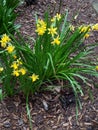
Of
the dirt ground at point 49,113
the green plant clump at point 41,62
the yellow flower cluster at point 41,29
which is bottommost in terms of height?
the dirt ground at point 49,113

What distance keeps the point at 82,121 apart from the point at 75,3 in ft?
7.27

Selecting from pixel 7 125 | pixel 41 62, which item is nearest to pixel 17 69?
pixel 41 62

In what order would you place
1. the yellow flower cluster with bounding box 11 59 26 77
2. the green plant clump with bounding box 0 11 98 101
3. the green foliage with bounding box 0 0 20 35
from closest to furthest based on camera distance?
the yellow flower cluster with bounding box 11 59 26 77, the green plant clump with bounding box 0 11 98 101, the green foliage with bounding box 0 0 20 35

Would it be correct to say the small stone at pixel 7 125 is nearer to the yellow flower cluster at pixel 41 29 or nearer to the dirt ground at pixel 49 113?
the dirt ground at pixel 49 113

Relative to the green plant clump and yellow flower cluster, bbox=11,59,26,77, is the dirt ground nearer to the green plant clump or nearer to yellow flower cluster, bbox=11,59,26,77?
the green plant clump

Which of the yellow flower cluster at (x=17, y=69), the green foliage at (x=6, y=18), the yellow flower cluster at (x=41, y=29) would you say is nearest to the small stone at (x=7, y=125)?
the yellow flower cluster at (x=17, y=69)

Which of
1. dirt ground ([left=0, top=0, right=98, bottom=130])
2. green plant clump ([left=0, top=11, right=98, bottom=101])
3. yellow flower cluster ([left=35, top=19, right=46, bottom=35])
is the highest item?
yellow flower cluster ([left=35, top=19, right=46, bottom=35])

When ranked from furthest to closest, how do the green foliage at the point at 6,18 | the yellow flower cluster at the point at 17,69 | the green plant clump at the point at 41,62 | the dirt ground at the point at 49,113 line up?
the green foliage at the point at 6,18, the dirt ground at the point at 49,113, the green plant clump at the point at 41,62, the yellow flower cluster at the point at 17,69

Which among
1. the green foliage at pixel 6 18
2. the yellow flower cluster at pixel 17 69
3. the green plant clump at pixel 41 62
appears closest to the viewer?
the yellow flower cluster at pixel 17 69

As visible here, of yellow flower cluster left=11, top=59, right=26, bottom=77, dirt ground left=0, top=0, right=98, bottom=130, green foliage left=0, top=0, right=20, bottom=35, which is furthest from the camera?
green foliage left=0, top=0, right=20, bottom=35

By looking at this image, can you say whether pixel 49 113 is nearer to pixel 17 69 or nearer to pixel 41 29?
pixel 17 69

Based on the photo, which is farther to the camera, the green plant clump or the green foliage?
the green foliage

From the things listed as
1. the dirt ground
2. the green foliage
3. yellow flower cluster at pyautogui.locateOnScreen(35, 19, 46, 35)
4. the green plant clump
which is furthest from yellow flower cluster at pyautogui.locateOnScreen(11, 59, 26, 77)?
the green foliage

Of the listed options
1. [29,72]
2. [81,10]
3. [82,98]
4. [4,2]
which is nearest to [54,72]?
[29,72]
